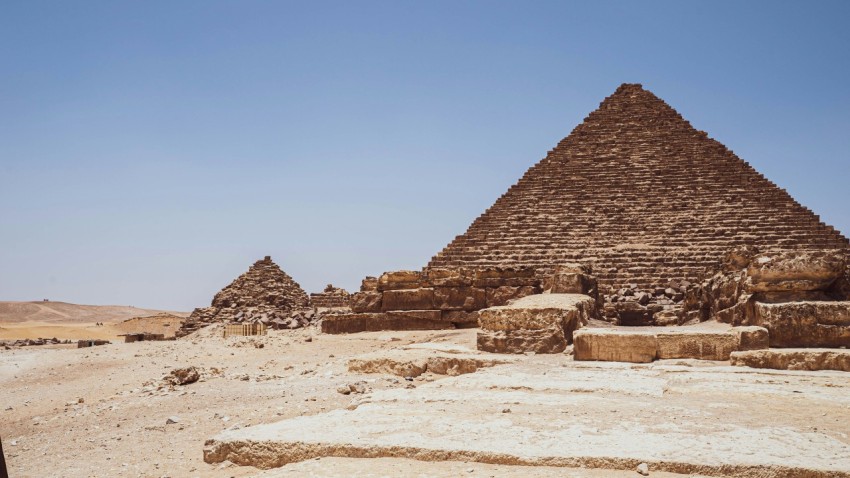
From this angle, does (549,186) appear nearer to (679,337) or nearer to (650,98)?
(650,98)

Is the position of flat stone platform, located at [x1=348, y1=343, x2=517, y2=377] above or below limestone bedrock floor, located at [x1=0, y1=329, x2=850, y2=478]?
above

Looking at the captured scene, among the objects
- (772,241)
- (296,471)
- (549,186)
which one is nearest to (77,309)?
(549,186)

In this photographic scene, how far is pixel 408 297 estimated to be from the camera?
412 inches

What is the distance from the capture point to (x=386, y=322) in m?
10.6

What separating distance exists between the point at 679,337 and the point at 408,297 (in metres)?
Result: 5.44

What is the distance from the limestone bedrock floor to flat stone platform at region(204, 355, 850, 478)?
11 mm

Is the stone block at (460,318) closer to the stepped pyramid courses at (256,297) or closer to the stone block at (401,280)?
the stone block at (401,280)

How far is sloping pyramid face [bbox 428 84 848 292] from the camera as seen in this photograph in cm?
2964

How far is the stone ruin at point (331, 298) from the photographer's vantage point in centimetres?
4062

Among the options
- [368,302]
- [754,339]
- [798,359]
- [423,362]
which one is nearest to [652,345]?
[754,339]

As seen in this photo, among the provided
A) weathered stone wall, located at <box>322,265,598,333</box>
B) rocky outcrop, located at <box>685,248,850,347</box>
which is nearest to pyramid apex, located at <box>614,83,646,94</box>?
weathered stone wall, located at <box>322,265,598,333</box>

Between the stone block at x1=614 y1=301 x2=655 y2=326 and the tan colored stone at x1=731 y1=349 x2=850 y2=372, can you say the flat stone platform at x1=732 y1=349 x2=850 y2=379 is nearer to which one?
the tan colored stone at x1=731 y1=349 x2=850 y2=372

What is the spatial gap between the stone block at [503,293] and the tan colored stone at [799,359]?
16.4 ft

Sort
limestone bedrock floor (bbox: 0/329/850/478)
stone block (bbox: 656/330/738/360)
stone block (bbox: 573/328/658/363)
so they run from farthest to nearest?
stone block (bbox: 573/328/658/363) < stone block (bbox: 656/330/738/360) < limestone bedrock floor (bbox: 0/329/850/478)
